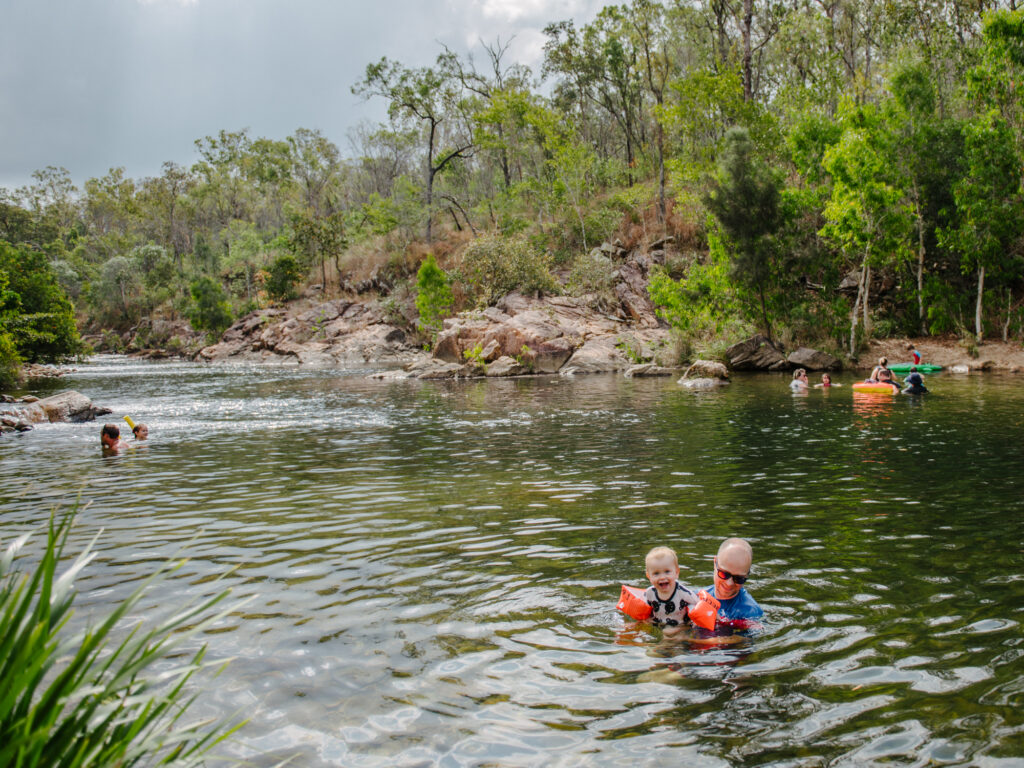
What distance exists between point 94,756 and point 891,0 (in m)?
55.0

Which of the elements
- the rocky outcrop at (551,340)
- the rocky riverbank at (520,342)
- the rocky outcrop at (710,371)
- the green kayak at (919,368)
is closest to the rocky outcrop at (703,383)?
the rocky outcrop at (710,371)

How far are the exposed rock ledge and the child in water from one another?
1187 inches

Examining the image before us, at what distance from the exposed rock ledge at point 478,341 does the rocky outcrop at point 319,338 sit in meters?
0.08

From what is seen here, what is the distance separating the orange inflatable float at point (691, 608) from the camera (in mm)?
5302

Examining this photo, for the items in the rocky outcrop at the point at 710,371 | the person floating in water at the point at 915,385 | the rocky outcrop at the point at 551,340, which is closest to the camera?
the person floating in water at the point at 915,385

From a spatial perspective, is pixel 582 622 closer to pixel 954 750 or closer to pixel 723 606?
pixel 723 606

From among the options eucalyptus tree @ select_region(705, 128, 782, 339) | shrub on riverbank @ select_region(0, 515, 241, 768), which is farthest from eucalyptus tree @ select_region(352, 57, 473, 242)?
shrub on riverbank @ select_region(0, 515, 241, 768)

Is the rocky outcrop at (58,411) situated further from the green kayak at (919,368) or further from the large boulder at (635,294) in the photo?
the large boulder at (635,294)

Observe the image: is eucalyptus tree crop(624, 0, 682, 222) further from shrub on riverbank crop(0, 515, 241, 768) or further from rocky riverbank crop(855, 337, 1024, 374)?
shrub on riverbank crop(0, 515, 241, 768)

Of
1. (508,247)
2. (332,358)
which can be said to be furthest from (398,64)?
(332,358)

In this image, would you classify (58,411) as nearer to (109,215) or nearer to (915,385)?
(915,385)

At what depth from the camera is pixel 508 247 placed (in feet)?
160

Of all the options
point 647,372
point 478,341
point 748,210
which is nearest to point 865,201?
point 748,210

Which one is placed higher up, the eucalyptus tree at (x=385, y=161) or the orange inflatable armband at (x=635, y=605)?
the eucalyptus tree at (x=385, y=161)
